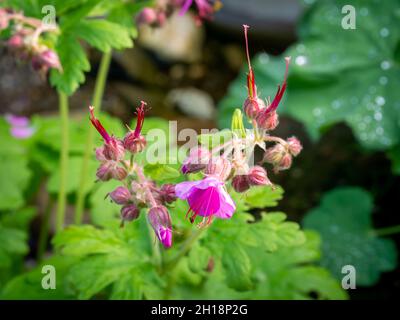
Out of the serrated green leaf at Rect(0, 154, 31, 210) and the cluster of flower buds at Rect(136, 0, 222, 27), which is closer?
the cluster of flower buds at Rect(136, 0, 222, 27)

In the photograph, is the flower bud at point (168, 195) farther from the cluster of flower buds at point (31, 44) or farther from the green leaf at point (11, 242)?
the green leaf at point (11, 242)

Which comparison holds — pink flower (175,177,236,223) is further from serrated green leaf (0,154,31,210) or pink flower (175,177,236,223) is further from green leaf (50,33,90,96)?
serrated green leaf (0,154,31,210)

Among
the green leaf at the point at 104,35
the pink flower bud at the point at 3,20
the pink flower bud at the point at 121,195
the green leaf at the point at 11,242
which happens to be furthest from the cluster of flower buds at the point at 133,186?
the green leaf at the point at 11,242

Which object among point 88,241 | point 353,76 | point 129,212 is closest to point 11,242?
point 88,241

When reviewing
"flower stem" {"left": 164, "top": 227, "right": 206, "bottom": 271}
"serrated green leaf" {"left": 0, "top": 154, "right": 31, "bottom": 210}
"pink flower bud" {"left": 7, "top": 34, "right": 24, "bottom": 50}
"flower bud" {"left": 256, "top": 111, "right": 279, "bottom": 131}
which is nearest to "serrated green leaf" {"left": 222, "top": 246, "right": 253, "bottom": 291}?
"flower stem" {"left": 164, "top": 227, "right": 206, "bottom": 271}

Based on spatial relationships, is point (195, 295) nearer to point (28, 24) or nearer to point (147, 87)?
point (28, 24)

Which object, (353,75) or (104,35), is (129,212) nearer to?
(104,35)
